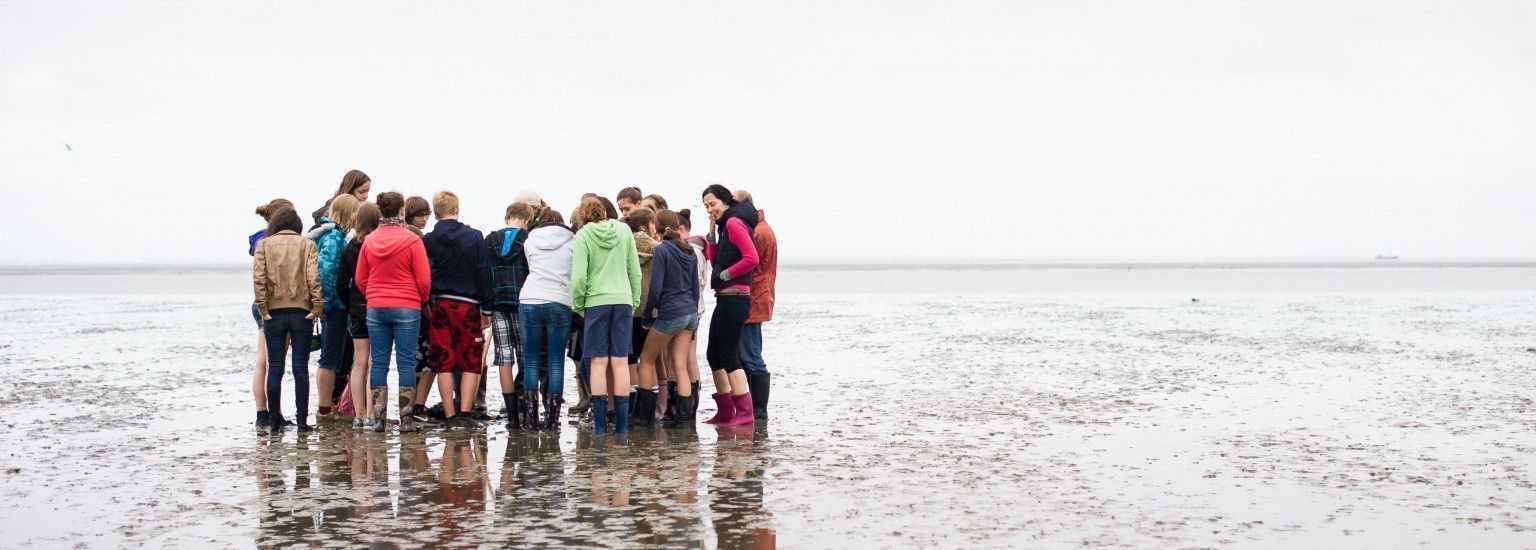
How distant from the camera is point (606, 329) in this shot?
9.19 metres

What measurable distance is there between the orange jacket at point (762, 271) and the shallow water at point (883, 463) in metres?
0.91

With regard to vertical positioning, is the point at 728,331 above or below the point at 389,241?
below

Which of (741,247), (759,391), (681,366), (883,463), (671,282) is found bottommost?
(883,463)

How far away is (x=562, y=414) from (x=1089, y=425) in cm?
415

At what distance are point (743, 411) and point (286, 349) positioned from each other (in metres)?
3.33

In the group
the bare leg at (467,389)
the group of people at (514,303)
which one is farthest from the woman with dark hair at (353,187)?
the bare leg at (467,389)

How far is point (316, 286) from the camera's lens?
9141 millimetres

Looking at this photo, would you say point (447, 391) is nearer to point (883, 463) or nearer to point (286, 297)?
point (286, 297)

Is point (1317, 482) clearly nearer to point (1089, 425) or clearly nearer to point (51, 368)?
point (1089, 425)

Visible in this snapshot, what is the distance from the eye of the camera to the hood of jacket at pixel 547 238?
30.1ft

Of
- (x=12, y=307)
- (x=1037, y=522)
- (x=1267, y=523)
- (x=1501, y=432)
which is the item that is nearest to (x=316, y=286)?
(x=1037, y=522)

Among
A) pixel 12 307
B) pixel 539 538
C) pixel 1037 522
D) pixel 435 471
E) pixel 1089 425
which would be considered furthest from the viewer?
pixel 12 307

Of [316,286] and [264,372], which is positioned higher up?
[316,286]

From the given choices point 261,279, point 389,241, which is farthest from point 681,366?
point 261,279
